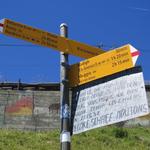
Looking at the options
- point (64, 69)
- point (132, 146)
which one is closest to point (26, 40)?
point (64, 69)

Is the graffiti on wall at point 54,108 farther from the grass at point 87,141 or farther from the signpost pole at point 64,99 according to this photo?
the signpost pole at point 64,99

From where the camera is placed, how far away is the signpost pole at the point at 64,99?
5254mm

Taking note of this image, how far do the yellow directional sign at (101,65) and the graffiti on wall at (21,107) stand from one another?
81.1 ft

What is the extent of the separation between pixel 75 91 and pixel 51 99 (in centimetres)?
2657

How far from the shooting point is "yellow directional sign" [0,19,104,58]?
5676 mm

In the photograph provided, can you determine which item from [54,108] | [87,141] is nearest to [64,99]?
[87,141]

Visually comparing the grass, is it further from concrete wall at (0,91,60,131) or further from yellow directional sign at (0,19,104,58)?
yellow directional sign at (0,19,104,58)

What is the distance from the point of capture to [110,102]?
5430 mm

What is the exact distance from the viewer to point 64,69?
5711 millimetres

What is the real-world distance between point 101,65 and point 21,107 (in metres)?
25.8

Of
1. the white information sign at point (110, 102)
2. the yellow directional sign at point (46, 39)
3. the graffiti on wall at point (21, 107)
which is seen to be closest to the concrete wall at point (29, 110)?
the graffiti on wall at point (21, 107)

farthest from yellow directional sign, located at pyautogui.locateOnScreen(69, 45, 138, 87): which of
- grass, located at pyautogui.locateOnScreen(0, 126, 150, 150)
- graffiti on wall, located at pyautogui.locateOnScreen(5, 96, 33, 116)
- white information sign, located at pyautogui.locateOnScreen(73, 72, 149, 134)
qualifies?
graffiti on wall, located at pyautogui.locateOnScreen(5, 96, 33, 116)

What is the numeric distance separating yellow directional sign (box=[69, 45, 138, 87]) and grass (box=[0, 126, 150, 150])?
1349 cm

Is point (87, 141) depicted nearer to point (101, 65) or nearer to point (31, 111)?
point (31, 111)
